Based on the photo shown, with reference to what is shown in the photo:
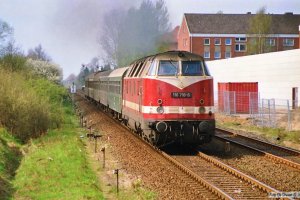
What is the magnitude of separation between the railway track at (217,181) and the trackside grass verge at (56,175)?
2398mm

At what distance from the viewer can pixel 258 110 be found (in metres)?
29.3

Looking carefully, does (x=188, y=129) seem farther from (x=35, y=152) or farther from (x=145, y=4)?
(x=145, y=4)

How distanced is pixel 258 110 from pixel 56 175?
759 inches

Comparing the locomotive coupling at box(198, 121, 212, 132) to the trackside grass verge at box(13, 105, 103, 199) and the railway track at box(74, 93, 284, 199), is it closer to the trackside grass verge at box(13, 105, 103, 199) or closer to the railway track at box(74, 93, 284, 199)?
the railway track at box(74, 93, 284, 199)

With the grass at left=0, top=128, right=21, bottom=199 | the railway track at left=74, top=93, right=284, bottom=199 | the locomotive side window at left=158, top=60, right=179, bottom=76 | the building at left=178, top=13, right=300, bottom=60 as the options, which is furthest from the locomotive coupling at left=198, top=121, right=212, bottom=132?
the building at left=178, top=13, right=300, bottom=60

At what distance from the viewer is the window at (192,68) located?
1581 cm

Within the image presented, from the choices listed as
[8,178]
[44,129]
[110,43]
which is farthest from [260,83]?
[8,178]

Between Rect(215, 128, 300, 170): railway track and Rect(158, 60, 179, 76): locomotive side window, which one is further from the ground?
Rect(158, 60, 179, 76): locomotive side window

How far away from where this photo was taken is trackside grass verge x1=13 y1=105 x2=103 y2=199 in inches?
418

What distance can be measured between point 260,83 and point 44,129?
83.0 ft

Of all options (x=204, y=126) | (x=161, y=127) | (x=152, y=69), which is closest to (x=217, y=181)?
(x=204, y=126)

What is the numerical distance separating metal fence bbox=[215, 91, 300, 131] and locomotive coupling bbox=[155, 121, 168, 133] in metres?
10.4

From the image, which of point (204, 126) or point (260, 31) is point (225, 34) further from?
point (204, 126)

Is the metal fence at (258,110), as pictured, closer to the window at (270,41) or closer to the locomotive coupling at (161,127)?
the locomotive coupling at (161,127)
